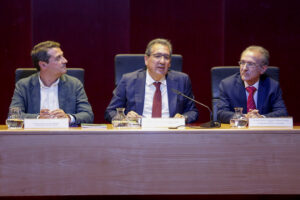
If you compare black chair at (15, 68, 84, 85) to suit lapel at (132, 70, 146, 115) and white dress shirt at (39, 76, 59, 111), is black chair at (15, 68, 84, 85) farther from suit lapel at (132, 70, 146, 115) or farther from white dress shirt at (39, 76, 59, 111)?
suit lapel at (132, 70, 146, 115)

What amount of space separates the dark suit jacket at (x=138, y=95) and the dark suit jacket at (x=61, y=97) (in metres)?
0.19

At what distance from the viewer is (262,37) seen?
3.76 metres

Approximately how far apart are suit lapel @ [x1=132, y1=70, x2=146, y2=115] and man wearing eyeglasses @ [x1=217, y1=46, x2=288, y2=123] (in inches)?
21.2

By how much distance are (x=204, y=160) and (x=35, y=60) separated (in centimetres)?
155

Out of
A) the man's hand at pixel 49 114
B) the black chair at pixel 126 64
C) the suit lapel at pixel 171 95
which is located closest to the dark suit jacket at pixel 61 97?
the black chair at pixel 126 64

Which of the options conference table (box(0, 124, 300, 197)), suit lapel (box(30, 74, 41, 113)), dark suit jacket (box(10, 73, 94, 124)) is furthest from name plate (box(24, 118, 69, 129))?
suit lapel (box(30, 74, 41, 113))

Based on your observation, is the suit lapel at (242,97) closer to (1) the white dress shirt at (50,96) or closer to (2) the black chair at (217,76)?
(2) the black chair at (217,76)

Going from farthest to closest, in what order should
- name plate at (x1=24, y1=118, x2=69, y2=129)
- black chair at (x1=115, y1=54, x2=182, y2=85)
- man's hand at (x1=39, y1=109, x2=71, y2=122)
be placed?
black chair at (x1=115, y1=54, x2=182, y2=85)
man's hand at (x1=39, y1=109, x2=71, y2=122)
name plate at (x1=24, y1=118, x2=69, y2=129)

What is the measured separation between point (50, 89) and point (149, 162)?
1209mm

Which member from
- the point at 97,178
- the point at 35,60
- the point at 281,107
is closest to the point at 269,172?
the point at 97,178

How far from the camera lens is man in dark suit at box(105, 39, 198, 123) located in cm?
274

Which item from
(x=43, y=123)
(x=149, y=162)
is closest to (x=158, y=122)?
(x=149, y=162)

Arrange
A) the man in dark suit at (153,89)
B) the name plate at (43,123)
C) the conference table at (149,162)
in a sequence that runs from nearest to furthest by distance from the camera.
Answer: the conference table at (149,162) < the name plate at (43,123) < the man in dark suit at (153,89)

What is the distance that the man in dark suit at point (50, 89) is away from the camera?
2.65 m
